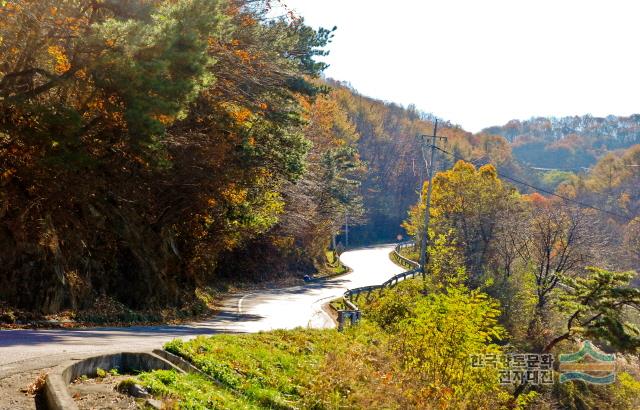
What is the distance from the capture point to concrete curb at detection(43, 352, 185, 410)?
6551 mm

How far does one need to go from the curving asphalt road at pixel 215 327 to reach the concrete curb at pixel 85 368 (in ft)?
1.45

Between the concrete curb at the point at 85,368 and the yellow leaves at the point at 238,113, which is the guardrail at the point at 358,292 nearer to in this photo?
the yellow leaves at the point at 238,113

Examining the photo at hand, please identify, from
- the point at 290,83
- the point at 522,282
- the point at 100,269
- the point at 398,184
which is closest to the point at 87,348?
the point at 100,269

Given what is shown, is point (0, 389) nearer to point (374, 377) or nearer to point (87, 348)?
point (87, 348)

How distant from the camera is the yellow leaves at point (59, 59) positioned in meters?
16.5

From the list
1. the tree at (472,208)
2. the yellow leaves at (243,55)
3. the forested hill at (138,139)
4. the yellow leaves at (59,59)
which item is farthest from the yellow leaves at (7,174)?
the tree at (472,208)

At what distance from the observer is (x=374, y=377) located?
42.6 ft

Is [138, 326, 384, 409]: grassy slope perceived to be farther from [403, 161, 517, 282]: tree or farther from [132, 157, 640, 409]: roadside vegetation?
[403, 161, 517, 282]: tree

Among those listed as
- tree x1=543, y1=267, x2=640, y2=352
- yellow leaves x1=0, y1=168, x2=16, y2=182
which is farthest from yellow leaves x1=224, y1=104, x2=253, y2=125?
tree x1=543, y1=267, x2=640, y2=352

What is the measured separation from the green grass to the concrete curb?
20.9 inches

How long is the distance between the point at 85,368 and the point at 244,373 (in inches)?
149

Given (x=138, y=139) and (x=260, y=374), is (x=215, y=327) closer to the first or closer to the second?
(x=138, y=139)

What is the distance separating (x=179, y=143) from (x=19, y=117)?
5.70 meters

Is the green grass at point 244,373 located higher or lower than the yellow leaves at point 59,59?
lower
